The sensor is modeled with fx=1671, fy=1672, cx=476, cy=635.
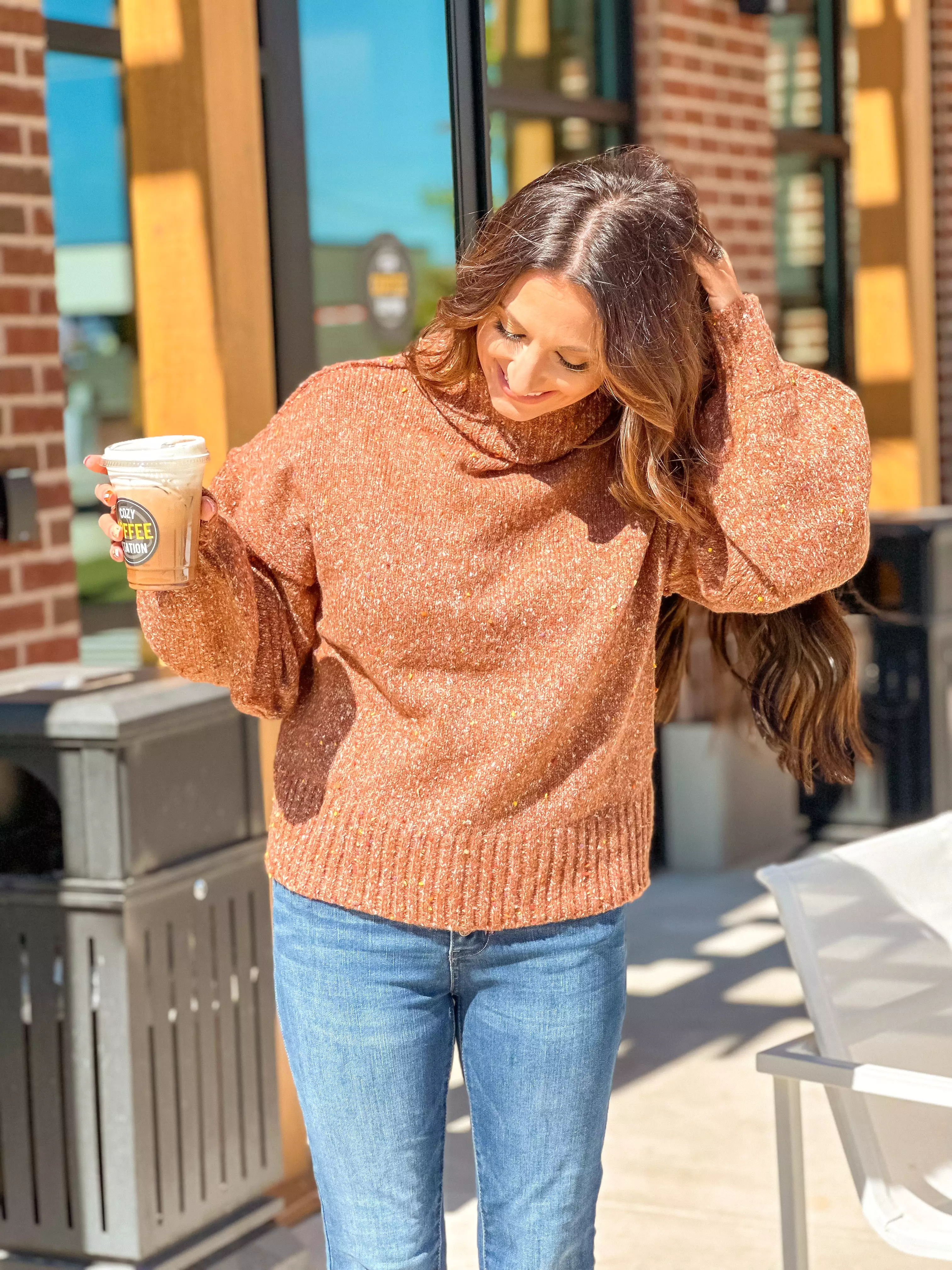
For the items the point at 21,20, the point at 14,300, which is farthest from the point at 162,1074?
the point at 21,20

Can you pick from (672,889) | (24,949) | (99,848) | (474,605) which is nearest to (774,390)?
(474,605)

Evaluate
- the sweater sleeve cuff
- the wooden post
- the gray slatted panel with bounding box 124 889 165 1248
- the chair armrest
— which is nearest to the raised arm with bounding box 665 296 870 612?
the sweater sleeve cuff

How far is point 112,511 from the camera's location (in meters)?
1.69

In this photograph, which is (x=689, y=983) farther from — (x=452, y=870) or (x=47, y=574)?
(x=452, y=870)

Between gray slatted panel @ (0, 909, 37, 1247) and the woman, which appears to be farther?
gray slatted panel @ (0, 909, 37, 1247)

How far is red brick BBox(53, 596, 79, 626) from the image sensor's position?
3.71 metres

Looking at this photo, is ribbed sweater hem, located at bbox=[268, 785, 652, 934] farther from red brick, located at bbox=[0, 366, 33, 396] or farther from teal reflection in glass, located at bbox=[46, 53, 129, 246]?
teal reflection in glass, located at bbox=[46, 53, 129, 246]

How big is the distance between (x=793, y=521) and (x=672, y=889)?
12.7 feet

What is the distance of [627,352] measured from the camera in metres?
1.75

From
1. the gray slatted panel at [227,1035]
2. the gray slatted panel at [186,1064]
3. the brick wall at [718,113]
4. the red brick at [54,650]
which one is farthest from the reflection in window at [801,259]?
the gray slatted panel at [186,1064]

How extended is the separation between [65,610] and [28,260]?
77 cm

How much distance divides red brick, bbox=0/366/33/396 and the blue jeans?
6.65ft

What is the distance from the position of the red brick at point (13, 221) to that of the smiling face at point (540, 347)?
83.2 inches

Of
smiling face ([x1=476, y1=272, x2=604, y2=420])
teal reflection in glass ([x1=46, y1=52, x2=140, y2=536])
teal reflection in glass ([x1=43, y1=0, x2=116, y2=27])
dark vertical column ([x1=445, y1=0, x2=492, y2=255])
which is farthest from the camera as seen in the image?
teal reflection in glass ([x1=46, y1=52, x2=140, y2=536])
